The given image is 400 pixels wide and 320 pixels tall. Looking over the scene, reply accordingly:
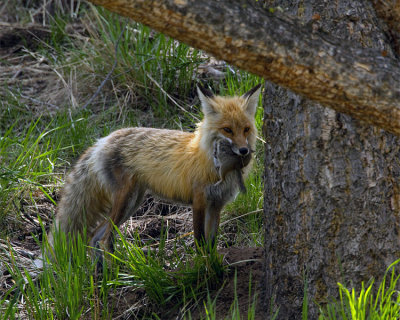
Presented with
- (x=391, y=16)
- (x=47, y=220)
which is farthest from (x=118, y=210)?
(x=391, y=16)

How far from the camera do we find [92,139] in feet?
22.4

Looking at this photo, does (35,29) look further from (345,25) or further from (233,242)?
(345,25)

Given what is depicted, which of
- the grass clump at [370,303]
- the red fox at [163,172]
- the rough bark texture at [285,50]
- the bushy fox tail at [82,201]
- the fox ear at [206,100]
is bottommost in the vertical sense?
the bushy fox tail at [82,201]

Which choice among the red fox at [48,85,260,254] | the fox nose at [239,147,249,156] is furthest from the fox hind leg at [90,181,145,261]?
the fox nose at [239,147,249,156]

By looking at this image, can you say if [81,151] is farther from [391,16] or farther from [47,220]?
[391,16]

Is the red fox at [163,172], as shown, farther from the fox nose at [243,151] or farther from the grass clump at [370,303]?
the grass clump at [370,303]

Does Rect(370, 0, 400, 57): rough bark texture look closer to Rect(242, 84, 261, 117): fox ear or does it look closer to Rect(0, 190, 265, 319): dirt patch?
Rect(0, 190, 265, 319): dirt patch

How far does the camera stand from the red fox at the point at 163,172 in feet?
16.2

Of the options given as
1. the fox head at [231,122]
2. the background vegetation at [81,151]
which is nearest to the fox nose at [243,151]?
the fox head at [231,122]

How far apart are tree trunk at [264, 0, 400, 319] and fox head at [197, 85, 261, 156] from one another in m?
1.28

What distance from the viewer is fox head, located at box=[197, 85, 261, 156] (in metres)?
4.84

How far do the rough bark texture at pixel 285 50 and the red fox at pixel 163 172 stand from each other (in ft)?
6.45

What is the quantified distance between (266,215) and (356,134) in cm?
78

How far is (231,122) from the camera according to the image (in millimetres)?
4906
